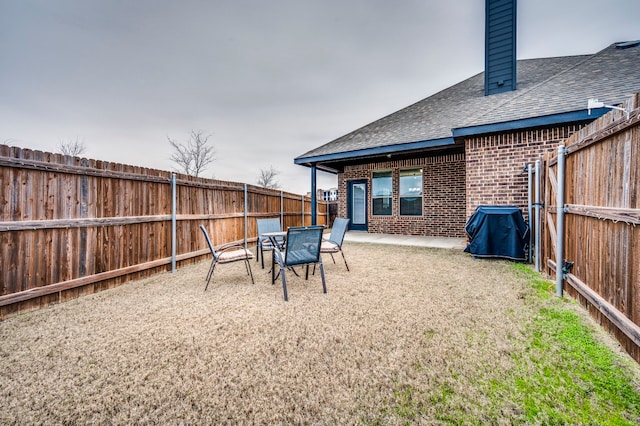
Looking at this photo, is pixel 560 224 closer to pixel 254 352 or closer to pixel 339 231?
pixel 339 231

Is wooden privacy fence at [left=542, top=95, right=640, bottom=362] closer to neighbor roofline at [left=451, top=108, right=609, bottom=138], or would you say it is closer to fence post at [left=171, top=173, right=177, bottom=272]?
neighbor roofline at [left=451, top=108, right=609, bottom=138]

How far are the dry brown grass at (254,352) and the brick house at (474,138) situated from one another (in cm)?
339

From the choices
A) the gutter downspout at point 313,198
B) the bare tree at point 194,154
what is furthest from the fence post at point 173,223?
the bare tree at point 194,154

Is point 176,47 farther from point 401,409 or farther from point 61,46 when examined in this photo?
point 401,409

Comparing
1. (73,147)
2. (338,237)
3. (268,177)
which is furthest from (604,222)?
(268,177)

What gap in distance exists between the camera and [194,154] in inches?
739

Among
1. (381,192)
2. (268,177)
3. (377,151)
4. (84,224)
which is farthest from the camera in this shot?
(268,177)

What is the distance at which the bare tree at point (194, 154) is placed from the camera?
714 inches

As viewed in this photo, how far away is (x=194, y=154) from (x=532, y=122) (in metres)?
19.6

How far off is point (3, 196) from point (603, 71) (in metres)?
11.4

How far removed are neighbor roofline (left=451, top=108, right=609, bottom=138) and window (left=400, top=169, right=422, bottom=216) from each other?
320 cm

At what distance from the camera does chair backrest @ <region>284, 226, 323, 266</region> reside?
328 cm

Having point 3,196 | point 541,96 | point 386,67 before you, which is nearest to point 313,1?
point 386,67

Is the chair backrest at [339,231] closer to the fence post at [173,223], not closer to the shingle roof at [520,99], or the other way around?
the fence post at [173,223]
